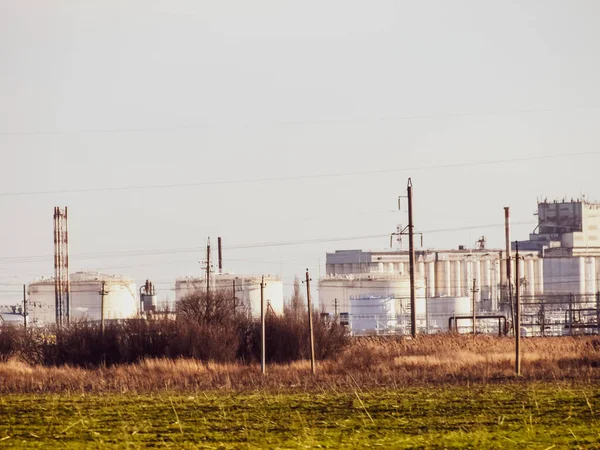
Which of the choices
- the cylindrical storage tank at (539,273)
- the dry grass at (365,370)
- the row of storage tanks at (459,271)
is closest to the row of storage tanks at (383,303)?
the row of storage tanks at (459,271)

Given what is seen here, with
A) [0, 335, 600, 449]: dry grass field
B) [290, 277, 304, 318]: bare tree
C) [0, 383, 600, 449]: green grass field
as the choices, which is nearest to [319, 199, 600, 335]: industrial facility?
[290, 277, 304, 318]: bare tree

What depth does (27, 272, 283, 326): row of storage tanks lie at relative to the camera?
86125 mm

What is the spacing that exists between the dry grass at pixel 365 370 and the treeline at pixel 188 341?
139 cm

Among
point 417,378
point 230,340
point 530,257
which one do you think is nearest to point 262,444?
point 417,378

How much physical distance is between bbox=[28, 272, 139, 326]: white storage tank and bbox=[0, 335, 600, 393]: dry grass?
137ft

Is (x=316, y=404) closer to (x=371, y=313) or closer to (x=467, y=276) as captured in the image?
(x=371, y=313)

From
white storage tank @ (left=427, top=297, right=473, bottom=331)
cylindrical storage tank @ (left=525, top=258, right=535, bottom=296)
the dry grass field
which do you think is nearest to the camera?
the dry grass field

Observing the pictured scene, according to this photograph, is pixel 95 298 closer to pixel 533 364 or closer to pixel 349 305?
pixel 349 305

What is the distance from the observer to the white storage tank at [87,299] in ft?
282

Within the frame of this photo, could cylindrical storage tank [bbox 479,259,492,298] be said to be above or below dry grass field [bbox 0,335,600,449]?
above

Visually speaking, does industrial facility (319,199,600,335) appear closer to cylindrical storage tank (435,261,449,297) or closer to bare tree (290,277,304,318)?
cylindrical storage tank (435,261,449,297)

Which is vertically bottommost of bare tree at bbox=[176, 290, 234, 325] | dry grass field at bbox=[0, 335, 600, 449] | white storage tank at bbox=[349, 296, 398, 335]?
white storage tank at bbox=[349, 296, 398, 335]

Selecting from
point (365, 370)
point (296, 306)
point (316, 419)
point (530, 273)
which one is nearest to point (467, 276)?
point (530, 273)

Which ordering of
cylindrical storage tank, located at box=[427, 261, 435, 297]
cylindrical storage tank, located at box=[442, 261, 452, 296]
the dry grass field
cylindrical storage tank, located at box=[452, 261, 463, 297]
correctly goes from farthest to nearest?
cylindrical storage tank, located at box=[442, 261, 452, 296]
cylindrical storage tank, located at box=[452, 261, 463, 297]
cylindrical storage tank, located at box=[427, 261, 435, 297]
the dry grass field
